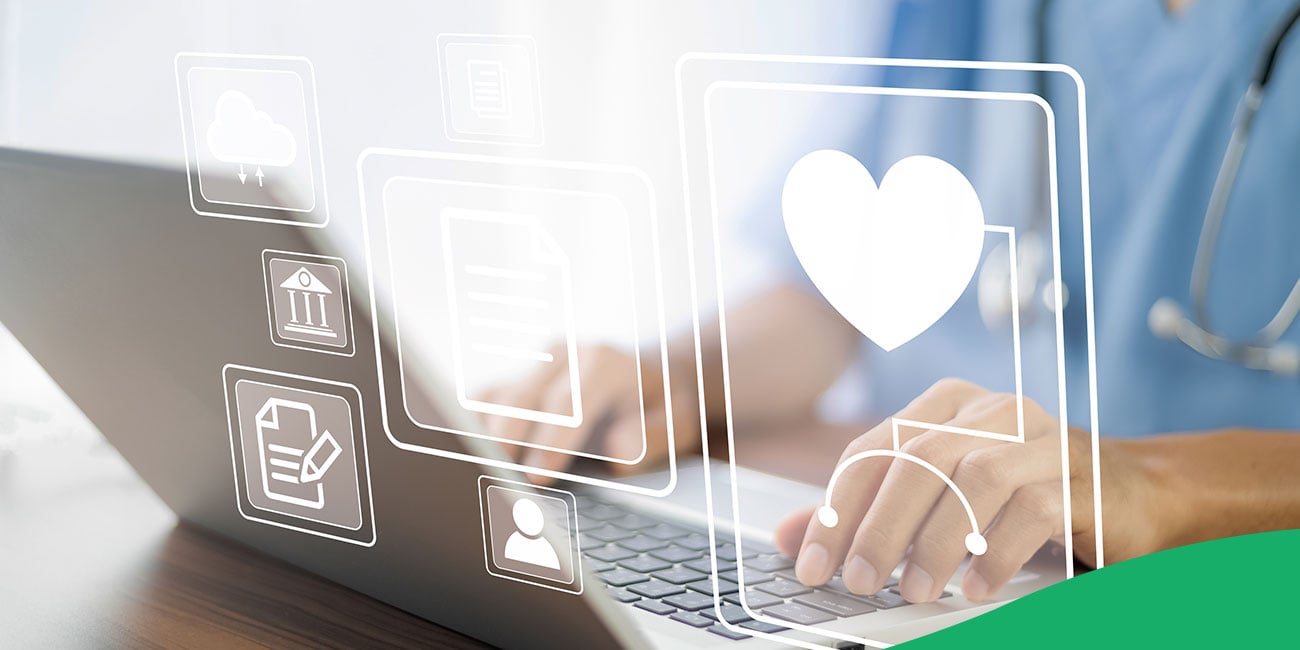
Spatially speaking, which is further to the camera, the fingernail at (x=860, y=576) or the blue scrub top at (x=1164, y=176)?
the fingernail at (x=860, y=576)

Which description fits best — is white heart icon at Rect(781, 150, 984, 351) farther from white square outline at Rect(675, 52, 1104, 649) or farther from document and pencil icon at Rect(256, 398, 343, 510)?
document and pencil icon at Rect(256, 398, 343, 510)

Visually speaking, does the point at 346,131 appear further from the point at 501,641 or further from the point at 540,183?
the point at 501,641

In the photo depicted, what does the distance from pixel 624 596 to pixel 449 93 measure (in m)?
0.26

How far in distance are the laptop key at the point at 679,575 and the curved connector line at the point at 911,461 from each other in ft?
0.25

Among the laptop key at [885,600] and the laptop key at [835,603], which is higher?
the laptop key at [885,600]

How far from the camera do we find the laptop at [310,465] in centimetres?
58

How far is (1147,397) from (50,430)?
2.20 ft

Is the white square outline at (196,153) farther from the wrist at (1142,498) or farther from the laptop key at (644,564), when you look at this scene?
the wrist at (1142,498)

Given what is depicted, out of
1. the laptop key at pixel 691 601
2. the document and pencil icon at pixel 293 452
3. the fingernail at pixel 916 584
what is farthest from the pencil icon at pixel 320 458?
the fingernail at pixel 916 584

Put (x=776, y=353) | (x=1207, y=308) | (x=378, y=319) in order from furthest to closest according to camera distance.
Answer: (x=378, y=319) < (x=776, y=353) < (x=1207, y=308)

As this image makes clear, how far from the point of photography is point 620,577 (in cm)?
61

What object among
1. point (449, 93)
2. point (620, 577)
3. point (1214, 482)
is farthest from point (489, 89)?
point (1214, 482)

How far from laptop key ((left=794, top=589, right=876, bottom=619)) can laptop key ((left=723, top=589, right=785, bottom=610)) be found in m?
0.01

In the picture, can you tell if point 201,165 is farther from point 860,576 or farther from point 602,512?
point 860,576
